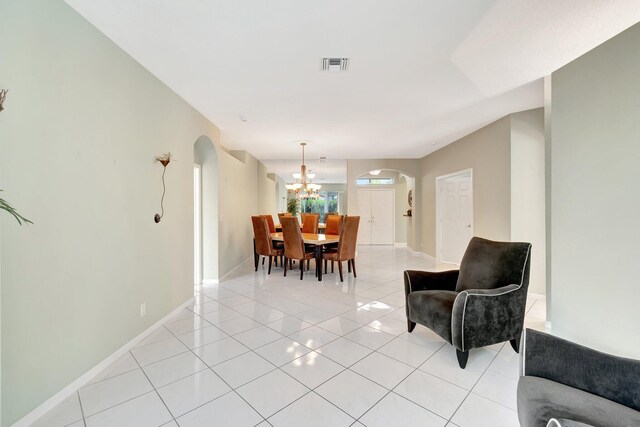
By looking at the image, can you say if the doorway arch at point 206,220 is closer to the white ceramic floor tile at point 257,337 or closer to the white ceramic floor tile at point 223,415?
the white ceramic floor tile at point 257,337

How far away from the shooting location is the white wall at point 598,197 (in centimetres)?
185

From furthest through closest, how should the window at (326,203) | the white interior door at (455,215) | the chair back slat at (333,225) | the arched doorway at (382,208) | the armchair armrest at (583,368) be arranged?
the window at (326,203) → the arched doorway at (382,208) → the chair back slat at (333,225) → the white interior door at (455,215) → the armchair armrest at (583,368)

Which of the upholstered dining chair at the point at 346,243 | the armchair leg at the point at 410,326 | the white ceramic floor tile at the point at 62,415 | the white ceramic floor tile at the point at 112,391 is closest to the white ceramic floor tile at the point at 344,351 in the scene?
the armchair leg at the point at 410,326

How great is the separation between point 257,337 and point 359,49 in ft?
9.02

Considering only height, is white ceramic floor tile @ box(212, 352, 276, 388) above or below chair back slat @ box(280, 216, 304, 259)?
below

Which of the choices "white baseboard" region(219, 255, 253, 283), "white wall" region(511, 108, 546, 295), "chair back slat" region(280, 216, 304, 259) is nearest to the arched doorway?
"white baseboard" region(219, 255, 253, 283)

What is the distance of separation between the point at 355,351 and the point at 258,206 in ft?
19.4

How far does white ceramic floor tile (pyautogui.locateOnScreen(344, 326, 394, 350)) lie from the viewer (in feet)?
7.94

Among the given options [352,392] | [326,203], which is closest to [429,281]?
[352,392]

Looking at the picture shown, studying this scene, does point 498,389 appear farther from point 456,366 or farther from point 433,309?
point 433,309

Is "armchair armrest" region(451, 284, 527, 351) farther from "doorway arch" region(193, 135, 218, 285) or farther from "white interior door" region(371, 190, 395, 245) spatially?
"white interior door" region(371, 190, 395, 245)

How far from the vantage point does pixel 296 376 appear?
1943 mm

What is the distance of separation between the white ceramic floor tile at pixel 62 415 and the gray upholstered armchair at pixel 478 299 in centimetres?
249

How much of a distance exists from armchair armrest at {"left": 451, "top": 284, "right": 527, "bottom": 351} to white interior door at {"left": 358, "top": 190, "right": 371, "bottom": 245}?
6.65m
